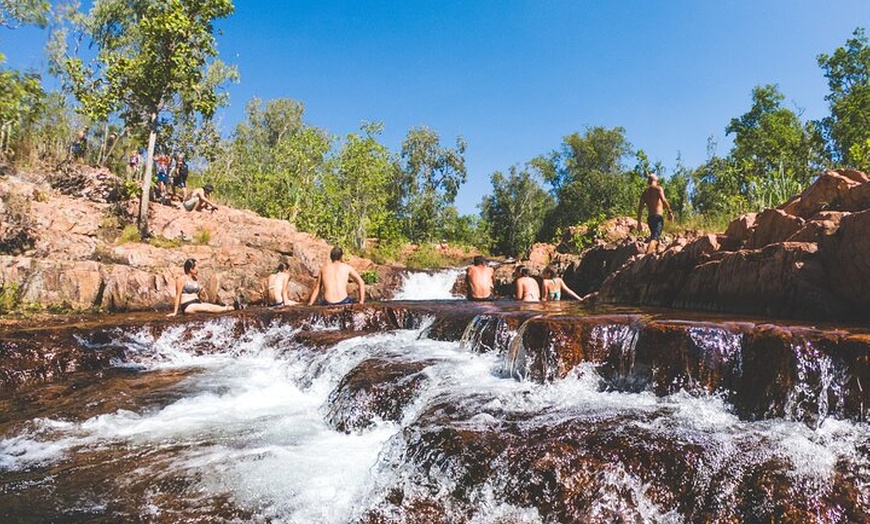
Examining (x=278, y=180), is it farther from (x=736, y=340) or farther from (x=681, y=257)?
(x=736, y=340)

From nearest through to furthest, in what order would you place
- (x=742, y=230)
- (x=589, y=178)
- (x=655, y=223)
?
(x=742, y=230), (x=655, y=223), (x=589, y=178)

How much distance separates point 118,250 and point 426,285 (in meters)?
12.2

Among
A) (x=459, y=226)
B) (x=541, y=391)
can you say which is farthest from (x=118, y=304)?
(x=459, y=226)

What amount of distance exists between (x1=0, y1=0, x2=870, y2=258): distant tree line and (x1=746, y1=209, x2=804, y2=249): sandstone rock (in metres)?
6.20

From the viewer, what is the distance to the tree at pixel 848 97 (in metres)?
30.1

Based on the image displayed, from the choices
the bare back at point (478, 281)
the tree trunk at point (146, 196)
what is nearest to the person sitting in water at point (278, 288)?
the bare back at point (478, 281)

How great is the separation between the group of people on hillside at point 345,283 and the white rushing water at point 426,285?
31.5ft

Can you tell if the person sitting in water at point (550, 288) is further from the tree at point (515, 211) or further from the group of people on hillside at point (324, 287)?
the tree at point (515, 211)

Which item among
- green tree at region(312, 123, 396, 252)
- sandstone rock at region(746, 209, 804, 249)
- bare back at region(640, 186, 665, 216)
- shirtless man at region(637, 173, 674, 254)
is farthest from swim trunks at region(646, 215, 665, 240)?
green tree at region(312, 123, 396, 252)

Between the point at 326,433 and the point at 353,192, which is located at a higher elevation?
the point at 353,192

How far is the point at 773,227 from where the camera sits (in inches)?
344

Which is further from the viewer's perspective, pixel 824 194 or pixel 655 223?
pixel 655 223

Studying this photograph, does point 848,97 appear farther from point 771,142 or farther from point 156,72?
point 156,72

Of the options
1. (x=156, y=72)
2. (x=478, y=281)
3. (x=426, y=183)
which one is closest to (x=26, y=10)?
(x=156, y=72)
